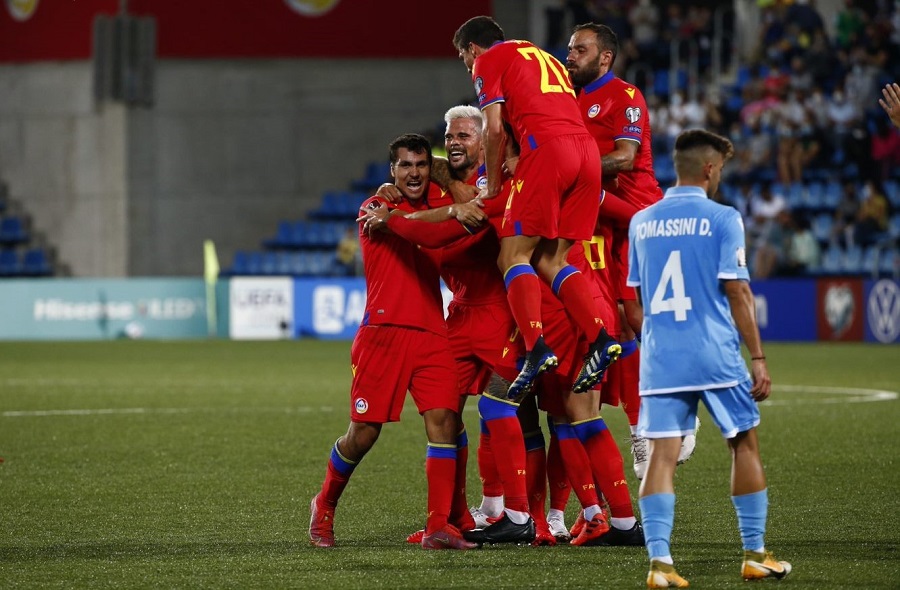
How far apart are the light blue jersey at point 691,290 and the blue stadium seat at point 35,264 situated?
25807 mm

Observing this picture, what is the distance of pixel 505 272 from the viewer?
23.7 feet

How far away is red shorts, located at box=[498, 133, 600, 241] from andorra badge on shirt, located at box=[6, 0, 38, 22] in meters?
25.2

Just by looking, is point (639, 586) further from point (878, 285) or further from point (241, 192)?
point (241, 192)

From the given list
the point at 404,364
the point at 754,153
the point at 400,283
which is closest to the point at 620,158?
the point at 400,283

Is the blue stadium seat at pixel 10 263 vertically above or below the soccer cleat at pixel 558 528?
above

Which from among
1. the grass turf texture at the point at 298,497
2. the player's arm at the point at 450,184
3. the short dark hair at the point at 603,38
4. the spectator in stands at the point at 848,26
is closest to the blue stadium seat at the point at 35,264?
the grass turf texture at the point at 298,497

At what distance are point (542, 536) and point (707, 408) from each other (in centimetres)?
167

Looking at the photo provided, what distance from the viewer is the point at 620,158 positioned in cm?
791

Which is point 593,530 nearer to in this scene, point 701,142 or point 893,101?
point 701,142

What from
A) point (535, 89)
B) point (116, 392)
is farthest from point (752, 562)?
point (116, 392)

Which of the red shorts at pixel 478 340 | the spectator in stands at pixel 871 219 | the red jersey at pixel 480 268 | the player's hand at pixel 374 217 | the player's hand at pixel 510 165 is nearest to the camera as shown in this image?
the player's hand at pixel 374 217

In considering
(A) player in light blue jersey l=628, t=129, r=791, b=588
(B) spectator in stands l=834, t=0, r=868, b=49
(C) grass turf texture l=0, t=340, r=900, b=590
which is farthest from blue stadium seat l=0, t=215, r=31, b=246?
(A) player in light blue jersey l=628, t=129, r=791, b=588

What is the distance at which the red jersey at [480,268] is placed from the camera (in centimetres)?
732

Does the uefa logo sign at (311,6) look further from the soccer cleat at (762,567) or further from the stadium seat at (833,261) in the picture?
the soccer cleat at (762,567)
